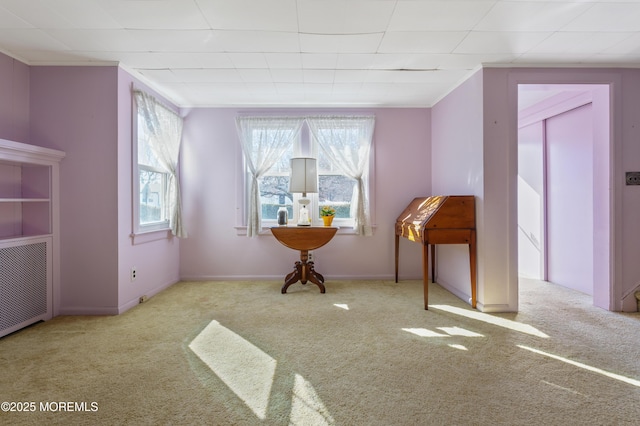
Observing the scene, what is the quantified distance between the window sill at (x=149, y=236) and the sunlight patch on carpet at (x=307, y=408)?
6.72 feet

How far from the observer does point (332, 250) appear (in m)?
3.63

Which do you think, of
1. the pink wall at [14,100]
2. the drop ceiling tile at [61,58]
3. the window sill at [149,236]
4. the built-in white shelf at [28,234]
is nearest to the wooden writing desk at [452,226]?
the window sill at [149,236]

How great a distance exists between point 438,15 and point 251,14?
116 cm

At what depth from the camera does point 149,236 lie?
295 cm

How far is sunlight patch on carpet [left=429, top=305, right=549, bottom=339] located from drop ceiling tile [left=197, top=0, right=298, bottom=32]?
2501mm

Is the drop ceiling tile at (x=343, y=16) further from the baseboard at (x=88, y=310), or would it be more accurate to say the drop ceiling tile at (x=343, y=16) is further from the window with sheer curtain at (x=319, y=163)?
the baseboard at (x=88, y=310)

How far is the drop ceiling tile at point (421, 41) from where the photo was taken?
210 cm

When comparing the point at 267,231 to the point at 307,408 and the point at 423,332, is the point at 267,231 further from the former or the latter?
the point at 307,408

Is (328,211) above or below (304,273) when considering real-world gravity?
above

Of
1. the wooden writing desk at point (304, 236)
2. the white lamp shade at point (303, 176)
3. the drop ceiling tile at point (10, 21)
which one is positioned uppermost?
the drop ceiling tile at point (10, 21)

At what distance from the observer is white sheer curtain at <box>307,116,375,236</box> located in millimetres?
3557

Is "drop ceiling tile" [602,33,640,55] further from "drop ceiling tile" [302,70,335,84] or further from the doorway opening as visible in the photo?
"drop ceiling tile" [302,70,335,84]

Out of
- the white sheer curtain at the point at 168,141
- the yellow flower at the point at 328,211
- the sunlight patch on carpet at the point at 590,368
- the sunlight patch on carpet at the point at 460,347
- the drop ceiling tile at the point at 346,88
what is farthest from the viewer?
the yellow flower at the point at 328,211

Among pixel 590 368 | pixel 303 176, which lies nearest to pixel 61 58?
pixel 303 176
